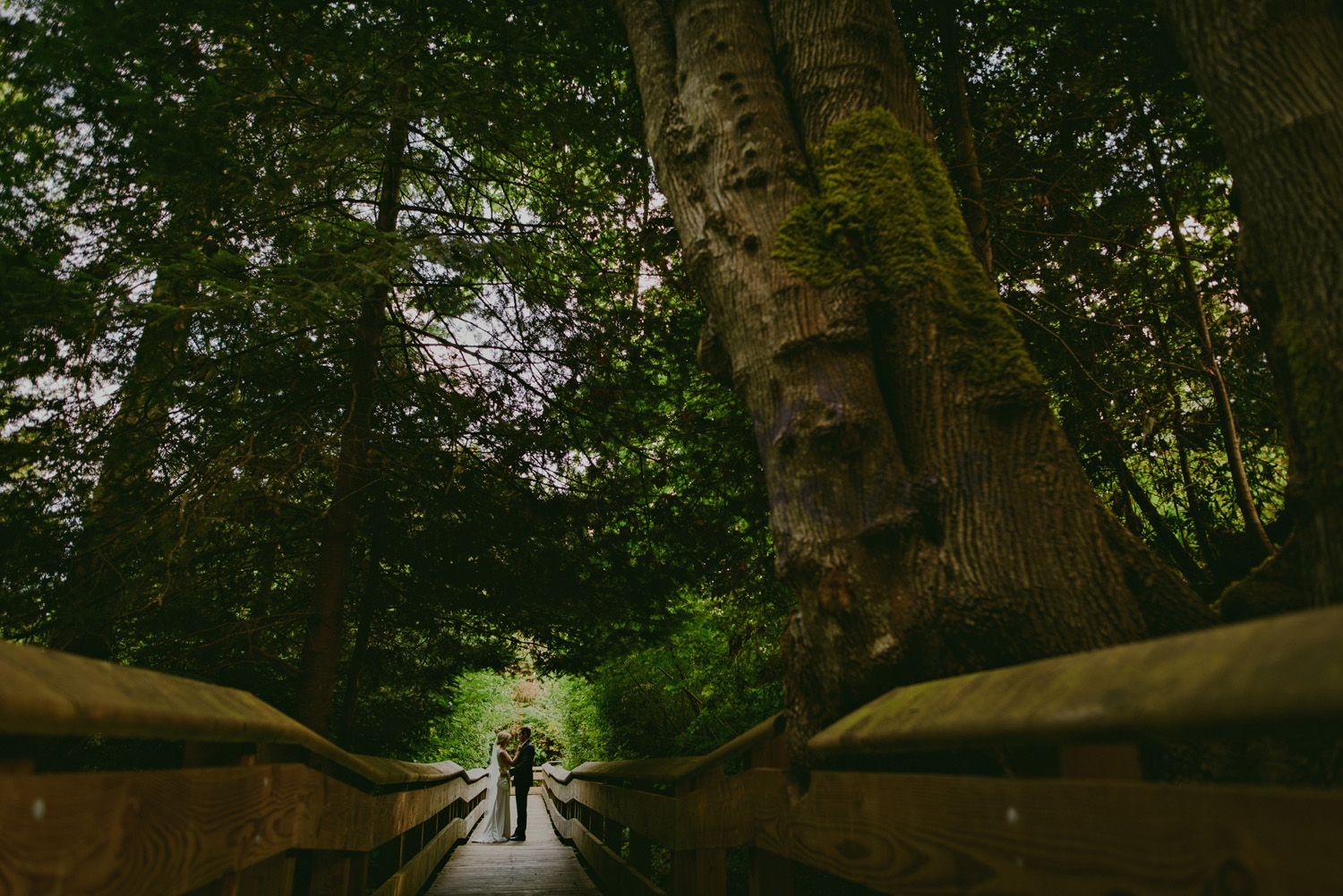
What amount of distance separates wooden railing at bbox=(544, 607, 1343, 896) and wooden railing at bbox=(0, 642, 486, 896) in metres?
1.33

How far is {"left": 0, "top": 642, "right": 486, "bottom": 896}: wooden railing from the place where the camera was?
109 cm

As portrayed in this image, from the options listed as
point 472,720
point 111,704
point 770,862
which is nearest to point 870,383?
point 770,862

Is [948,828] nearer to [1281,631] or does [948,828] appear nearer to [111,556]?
[1281,631]

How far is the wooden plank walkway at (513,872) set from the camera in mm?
5812

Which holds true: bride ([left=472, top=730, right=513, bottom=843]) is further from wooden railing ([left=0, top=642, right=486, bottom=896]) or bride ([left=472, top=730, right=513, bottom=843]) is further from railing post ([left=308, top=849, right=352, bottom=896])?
wooden railing ([left=0, top=642, right=486, bottom=896])

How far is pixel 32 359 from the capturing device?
16.5 feet

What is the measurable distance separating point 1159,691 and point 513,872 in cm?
743

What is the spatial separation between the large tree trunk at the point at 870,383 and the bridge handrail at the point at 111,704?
5.15ft

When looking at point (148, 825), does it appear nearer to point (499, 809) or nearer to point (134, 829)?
point (134, 829)

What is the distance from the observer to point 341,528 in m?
6.64

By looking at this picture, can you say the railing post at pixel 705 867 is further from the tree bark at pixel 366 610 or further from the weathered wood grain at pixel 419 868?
the tree bark at pixel 366 610

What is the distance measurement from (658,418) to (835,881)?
444 centimetres

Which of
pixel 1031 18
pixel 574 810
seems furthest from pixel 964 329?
pixel 574 810

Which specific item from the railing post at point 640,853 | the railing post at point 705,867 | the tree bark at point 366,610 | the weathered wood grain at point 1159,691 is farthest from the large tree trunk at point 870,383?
the tree bark at point 366,610
